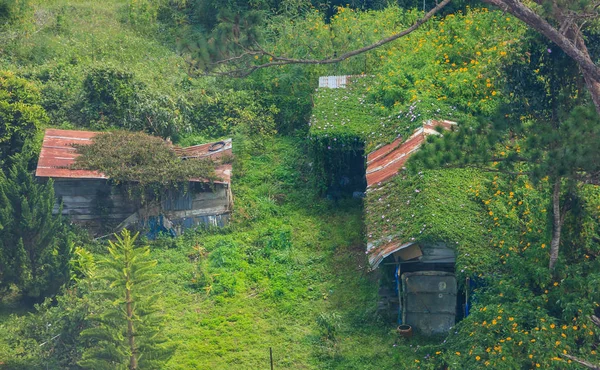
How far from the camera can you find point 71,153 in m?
15.9

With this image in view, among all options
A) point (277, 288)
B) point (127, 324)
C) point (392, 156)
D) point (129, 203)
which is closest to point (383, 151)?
point (392, 156)

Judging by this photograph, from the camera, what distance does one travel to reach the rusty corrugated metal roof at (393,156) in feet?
46.1

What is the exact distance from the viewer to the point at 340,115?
1688 cm

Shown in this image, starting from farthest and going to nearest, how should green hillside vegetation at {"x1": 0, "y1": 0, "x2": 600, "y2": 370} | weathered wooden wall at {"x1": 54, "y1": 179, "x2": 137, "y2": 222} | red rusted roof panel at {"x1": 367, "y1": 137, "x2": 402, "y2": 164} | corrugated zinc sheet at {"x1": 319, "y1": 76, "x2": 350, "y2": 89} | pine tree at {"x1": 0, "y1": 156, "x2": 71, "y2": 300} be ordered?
corrugated zinc sheet at {"x1": 319, "y1": 76, "x2": 350, "y2": 89} < weathered wooden wall at {"x1": 54, "y1": 179, "x2": 137, "y2": 222} < red rusted roof panel at {"x1": 367, "y1": 137, "x2": 402, "y2": 164} < pine tree at {"x1": 0, "y1": 156, "x2": 71, "y2": 300} < green hillside vegetation at {"x1": 0, "y1": 0, "x2": 600, "y2": 370}

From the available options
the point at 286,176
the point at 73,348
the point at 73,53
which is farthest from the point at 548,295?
the point at 73,53

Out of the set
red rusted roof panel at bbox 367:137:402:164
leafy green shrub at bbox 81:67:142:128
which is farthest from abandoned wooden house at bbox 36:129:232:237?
red rusted roof panel at bbox 367:137:402:164

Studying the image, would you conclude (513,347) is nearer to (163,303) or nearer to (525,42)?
(525,42)

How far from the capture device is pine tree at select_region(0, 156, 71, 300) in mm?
13062

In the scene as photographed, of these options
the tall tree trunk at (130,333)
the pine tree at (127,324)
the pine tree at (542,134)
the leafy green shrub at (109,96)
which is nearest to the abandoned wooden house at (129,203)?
the leafy green shrub at (109,96)

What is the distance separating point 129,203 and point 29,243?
2.81 metres

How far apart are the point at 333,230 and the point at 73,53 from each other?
10.1 m

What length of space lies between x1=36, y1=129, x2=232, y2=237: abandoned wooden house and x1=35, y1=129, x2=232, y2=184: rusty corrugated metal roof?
20 millimetres

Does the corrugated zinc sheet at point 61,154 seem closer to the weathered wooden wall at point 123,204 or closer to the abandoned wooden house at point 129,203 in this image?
the abandoned wooden house at point 129,203

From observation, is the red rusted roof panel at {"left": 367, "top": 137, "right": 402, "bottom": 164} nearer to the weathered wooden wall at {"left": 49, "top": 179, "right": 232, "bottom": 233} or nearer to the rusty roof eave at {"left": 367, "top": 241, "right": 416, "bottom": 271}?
the rusty roof eave at {"left": 367, "top": 241, "right": 416, "bottom": 271}
